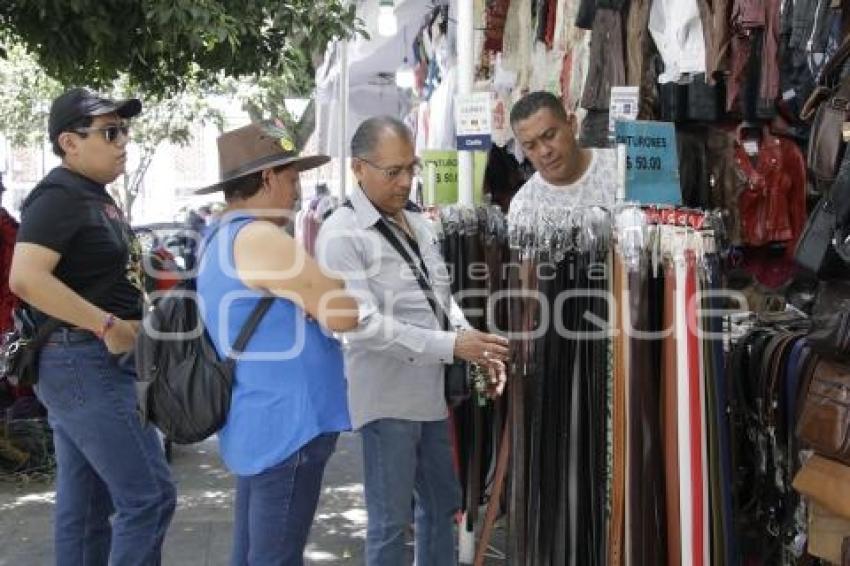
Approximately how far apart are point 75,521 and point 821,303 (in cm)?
262

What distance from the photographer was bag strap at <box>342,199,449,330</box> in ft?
10.6

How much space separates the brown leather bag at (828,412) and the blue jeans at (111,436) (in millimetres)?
2104

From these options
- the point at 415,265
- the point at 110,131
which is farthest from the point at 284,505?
the point at 110,131

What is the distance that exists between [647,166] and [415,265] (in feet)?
2.81

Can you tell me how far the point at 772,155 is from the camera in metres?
5.11

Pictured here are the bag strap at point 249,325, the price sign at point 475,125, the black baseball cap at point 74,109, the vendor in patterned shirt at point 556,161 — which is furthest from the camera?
the price sign at point 475,125

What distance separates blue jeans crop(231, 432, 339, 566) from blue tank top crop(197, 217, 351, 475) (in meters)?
0.04

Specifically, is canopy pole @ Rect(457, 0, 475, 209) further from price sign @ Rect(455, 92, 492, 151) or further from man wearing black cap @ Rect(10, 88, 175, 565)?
man wearing black cap @ Rect(10, 88, 175, 565)

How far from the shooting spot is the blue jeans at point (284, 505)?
270 cm

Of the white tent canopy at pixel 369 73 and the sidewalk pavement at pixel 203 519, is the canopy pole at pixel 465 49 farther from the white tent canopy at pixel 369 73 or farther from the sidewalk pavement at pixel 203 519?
the white tent canopy at pixel 369 73

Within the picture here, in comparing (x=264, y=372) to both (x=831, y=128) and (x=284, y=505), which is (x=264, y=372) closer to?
(x=284, y=505)

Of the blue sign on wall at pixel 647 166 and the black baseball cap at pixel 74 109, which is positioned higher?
the black baseball cap at pixel 74 109

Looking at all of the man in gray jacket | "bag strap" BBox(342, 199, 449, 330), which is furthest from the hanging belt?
"bag strap" BBox(342, 199, 449, 330)

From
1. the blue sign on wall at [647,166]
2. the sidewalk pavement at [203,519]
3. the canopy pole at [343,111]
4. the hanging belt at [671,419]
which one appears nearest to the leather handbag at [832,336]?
the hanging belt at [671,419]
